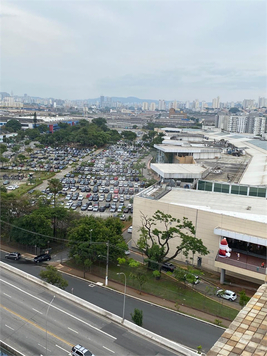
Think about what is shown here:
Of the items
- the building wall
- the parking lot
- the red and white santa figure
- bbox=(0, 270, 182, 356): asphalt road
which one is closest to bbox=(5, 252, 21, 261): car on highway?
bbox=(0, 270, 182, 356): asphalt road

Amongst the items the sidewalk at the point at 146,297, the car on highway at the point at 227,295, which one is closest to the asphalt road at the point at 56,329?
the sidewalk at the point at 146,297

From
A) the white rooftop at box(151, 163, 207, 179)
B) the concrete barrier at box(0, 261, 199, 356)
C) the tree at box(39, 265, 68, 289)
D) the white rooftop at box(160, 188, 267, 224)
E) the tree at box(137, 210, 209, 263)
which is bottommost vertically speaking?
the concrete barrier at box(0, 261, 199, 356)

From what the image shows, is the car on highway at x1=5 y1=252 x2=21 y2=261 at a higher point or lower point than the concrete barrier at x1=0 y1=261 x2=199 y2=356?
lower

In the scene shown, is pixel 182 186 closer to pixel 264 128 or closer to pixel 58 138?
pixel 58 138

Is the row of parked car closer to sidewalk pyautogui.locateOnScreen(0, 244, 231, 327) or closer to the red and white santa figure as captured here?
sidewalk pyautogui.locateOnScreen(0, 244, 231, 327)

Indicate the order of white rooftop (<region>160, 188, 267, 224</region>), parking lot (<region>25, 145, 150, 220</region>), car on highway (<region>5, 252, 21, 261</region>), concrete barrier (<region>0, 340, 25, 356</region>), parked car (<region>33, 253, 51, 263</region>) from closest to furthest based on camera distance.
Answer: concrete barrier (<region>0, 340, 25, 356</region>) → white rooftop (<region>160, 188, 267, 224</region>) → parked car (<region>33, 253, 51, 263</region>) → car on highway (<region>5, 252, 21, 261</region>) → parking lot (<region>25, 145, 150, 220</region>)

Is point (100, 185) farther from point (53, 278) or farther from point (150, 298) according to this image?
point (150, 298)

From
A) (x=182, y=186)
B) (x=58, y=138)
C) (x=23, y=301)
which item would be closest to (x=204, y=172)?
(x=182, y=186)

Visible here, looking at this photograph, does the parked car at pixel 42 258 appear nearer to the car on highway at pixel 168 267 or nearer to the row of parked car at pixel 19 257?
the row of parked car at pixel 19 257

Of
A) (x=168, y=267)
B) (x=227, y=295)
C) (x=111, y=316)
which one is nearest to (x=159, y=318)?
(x=111, y=316)
